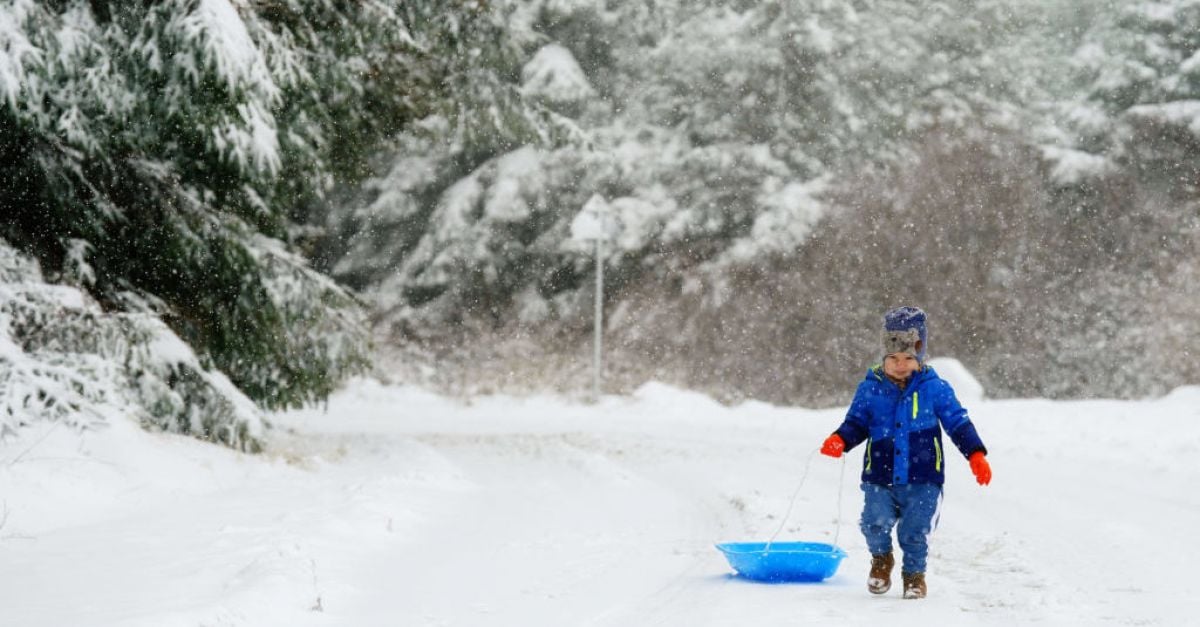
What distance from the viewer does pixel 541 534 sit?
28.4 feet

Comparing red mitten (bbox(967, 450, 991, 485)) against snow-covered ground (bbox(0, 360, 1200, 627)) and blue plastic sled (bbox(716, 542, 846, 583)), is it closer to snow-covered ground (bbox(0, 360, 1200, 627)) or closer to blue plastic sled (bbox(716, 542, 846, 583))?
snow-covered ground (bbox(0, 360, 1200, 627))

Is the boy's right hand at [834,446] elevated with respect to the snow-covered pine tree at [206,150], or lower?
lower

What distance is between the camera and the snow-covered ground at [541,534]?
598 centimetres

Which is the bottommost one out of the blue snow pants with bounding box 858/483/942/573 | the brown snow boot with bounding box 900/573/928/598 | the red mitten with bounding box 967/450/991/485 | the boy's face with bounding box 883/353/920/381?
the brown snow boot with bounding box 900/573/928/598

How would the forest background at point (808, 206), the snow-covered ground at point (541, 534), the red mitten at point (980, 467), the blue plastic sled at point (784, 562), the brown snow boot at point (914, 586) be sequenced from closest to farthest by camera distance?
the snow-covered ground at point (541, 534) < the red mitten at point (980, 467) < the brown snow boot at point (914, 586) < the blue plastic sled at point (784, 562) < the forest background at point (808, 206)

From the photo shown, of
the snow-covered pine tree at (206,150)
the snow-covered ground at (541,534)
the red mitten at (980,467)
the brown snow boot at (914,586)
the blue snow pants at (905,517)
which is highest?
the snow-covered pine tree at (206,150)

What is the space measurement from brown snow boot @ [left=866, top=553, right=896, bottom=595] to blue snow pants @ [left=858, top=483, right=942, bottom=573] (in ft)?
0.11

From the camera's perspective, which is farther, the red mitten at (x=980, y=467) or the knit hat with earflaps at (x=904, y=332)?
the knit hat with earflaps at (x=904, y=332)

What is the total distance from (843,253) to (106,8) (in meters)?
22.0

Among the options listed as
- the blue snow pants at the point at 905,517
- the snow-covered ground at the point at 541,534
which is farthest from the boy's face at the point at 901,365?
the snow-covered ground at the point at 541,534

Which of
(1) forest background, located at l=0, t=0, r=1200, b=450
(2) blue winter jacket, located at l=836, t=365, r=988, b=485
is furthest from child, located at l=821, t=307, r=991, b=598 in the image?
(1) forest background, located at l=0, t=0, r=1200, b=450

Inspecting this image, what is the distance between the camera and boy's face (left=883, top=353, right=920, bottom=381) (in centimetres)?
646

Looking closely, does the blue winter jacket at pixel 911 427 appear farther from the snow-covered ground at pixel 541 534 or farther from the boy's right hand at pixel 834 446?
the snow-covered ground at pixel 541 534

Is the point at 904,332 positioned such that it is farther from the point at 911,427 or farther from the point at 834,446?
the point at 834,446
